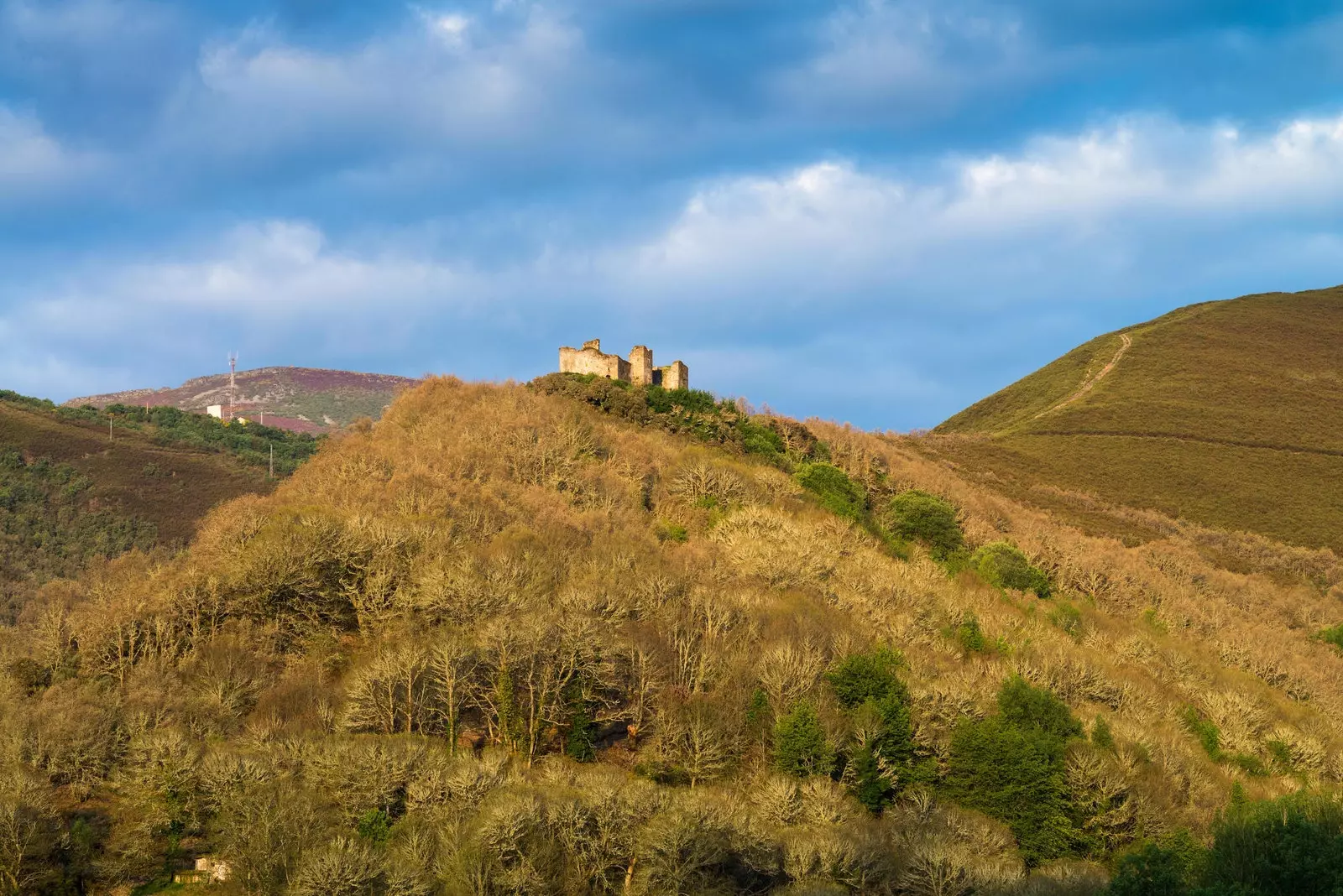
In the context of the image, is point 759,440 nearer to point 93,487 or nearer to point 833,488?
point 833,488

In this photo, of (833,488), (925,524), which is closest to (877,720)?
(833,488)

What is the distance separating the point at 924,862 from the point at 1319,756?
38375mm

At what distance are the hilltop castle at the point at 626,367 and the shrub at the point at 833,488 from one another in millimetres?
15768

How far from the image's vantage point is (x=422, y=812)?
44.0 meters

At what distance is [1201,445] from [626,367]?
10172cm

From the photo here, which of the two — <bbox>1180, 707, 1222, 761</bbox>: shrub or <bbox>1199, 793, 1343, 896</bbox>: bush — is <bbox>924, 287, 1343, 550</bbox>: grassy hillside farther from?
<bbox>1199, 793, 1343, 896</bbox>: bush

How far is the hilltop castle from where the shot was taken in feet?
340

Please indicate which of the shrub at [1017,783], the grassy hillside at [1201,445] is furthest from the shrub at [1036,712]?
the grassy hillside at [1201,445]

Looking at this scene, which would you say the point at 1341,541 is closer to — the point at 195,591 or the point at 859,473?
the point at 859,473

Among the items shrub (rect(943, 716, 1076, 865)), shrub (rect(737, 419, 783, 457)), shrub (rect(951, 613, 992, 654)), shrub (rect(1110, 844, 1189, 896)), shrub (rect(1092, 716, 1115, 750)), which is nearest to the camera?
shrub (rect(1110, 844, 1189, 896))

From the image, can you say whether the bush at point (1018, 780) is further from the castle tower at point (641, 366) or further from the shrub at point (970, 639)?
the castle tower at point (641, 366)

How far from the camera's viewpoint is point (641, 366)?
4114 inches

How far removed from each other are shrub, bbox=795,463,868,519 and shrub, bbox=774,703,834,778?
38533 mm

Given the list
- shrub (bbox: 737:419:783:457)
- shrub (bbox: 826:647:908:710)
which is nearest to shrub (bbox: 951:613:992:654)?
shrub (bbox: 826:647:908:710)
